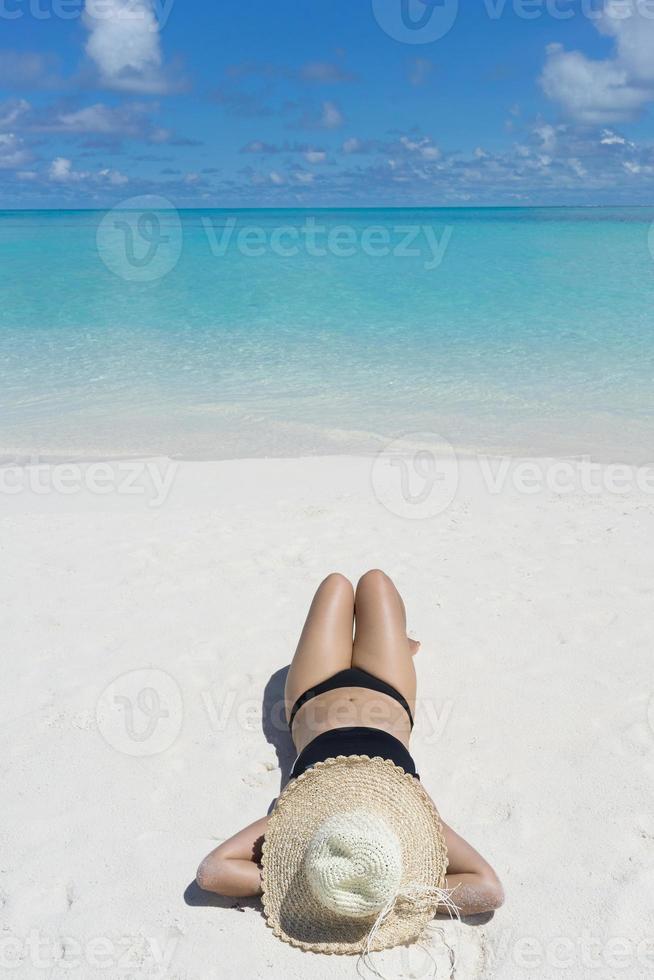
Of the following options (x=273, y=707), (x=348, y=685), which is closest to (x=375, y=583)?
(x=348, y=685)

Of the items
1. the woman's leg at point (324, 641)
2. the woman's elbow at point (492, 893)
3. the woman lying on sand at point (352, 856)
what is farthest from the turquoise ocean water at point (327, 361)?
the woman's elbow at point (492, 893)

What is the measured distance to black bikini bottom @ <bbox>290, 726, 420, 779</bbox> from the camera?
10.7 feet

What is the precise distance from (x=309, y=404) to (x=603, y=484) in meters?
4.58

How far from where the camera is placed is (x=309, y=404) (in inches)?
422

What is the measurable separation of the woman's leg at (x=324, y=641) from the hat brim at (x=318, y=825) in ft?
2.60

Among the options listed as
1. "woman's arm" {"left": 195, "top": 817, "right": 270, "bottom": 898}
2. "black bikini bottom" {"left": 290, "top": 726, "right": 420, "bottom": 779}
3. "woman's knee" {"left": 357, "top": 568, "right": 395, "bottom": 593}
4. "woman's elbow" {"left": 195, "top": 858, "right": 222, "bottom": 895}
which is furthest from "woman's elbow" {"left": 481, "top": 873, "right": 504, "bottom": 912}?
"woman's knee" {"left": 357, "top": 568, "right": 395, "bottom": 593}

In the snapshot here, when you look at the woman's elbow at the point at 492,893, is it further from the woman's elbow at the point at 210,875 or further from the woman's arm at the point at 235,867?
the woman's elbow at the point at 210,875

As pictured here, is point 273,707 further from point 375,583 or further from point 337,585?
point 375,583

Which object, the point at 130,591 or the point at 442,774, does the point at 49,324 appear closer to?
the point at 130,591

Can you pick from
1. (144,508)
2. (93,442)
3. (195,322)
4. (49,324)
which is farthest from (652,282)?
(144,508)

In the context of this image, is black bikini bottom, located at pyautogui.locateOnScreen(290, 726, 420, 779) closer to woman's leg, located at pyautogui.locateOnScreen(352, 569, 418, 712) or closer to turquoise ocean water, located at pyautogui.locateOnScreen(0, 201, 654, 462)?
woman's leg, located at pyautogui.locateOnScreen(352, 569, 418, 712)

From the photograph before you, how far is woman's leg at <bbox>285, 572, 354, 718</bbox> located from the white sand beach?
378 mm

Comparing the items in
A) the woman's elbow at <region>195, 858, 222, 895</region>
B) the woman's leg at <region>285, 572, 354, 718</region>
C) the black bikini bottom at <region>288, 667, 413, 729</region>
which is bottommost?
the woman's elbow at <region>195, 858, 222, 895</region>

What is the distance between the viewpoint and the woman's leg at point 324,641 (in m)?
3.88
